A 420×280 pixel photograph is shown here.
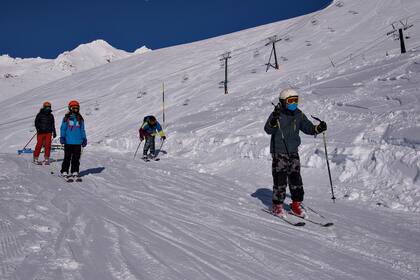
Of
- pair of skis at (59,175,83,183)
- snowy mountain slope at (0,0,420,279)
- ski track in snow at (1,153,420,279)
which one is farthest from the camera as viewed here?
pair of skis at (59,175,83,183)

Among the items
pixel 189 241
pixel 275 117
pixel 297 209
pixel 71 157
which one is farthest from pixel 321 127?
pixel 71 157

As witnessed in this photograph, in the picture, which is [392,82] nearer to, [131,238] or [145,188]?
[145,188]

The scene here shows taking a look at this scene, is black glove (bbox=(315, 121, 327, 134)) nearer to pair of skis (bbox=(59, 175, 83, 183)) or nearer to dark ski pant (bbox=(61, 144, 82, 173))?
pair of skis (bbox=(59, 175, 83, 183))

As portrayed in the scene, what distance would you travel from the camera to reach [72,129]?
9812 millimetres

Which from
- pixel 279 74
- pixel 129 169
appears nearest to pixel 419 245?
pixel 129 169

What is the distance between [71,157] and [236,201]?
14.7 ft

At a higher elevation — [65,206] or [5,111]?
[5,111]

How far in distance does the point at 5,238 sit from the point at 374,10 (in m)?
41.3

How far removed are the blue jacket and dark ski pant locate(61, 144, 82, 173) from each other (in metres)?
0.12

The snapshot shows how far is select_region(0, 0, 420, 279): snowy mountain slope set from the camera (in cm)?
423

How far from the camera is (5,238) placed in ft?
15.2

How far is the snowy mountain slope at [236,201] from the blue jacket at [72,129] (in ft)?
3.24

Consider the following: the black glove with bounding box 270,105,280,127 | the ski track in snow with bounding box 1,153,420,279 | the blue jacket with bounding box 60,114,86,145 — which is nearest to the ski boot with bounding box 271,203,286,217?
the ski track in snow with bounding box 1,153,420,279

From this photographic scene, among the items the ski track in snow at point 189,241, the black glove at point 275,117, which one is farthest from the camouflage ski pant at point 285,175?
the black glove at point 275,117
